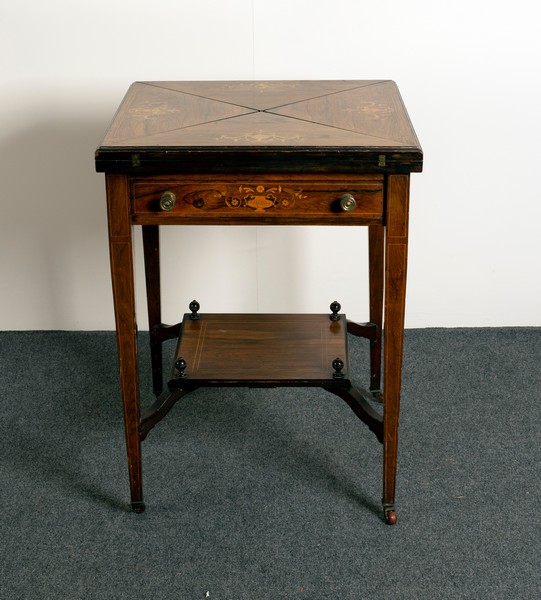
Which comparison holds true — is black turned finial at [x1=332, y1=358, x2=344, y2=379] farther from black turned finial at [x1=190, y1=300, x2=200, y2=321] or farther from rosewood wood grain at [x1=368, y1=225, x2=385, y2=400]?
black turned finial at [x1=190, y1=300, x2=200, y2=321]

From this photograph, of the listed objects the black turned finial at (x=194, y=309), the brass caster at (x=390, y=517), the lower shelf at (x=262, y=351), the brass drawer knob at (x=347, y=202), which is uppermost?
the brass drawer knob at (x=347, y=202)

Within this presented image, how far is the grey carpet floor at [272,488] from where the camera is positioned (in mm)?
2309

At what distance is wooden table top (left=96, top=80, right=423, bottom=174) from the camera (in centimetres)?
213

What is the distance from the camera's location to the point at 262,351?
8.76 feet

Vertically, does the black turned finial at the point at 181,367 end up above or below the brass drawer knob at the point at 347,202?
below

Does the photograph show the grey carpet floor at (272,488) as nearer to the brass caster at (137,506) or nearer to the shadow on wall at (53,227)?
the brass caster at (137,506)

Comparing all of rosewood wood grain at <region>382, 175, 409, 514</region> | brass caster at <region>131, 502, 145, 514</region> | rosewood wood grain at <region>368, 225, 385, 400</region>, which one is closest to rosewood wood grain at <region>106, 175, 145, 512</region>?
brass caster at <region>131, 502, 145, 514</region>

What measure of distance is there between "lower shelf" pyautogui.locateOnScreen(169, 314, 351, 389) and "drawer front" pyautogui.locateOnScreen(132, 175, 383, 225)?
18.8 inches

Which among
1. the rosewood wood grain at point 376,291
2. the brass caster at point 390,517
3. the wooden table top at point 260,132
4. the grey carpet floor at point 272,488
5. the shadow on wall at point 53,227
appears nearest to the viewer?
the wooden table top at point 260,132

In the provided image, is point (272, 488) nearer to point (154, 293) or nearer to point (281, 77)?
point (154, 293)

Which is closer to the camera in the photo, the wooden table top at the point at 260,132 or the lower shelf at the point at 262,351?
the wooden table top at the point at 260,132

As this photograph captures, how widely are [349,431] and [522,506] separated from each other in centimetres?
53

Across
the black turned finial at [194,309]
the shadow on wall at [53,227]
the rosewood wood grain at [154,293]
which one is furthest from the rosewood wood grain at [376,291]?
the shadow on wall at [53,227]

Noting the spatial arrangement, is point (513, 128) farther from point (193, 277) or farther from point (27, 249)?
point (27, 249)
